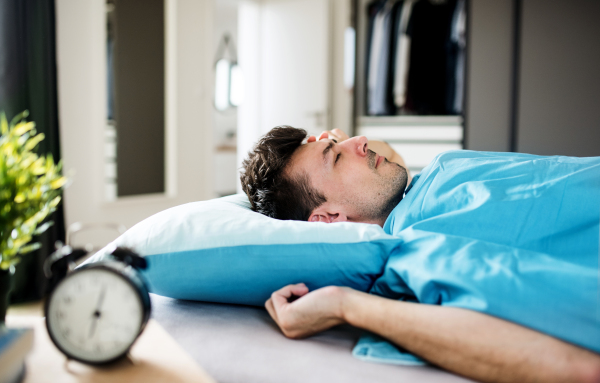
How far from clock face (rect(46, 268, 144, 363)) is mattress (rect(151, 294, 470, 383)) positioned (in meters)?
0.16

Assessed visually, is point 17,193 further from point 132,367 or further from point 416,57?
point 416,57

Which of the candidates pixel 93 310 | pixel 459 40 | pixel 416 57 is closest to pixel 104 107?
pixel 93 310

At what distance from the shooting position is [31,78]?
2.19 metres

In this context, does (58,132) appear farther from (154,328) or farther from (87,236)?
(154,328)

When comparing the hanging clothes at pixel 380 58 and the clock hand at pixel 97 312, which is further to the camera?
the hanging clothes at pixel 380 58

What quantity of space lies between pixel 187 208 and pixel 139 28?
7.50ft

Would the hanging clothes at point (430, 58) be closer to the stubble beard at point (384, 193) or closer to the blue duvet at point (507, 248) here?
the stubble beard at point (384, 193)

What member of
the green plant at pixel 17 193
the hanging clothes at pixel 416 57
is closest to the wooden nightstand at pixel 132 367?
the green plant at pixel 17 193

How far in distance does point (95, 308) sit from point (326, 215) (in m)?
0.73

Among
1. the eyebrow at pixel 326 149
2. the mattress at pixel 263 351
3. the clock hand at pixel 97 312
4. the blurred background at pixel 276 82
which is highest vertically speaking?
the blurred background at pixel 276 82

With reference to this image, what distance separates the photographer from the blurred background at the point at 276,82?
2.40 metres

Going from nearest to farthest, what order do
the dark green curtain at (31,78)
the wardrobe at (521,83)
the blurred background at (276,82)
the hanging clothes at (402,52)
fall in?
the dark green curtain at (31,78), the blurred background at (276,82), the wardrobe at (521,83), the hanging clothes at (402,52)

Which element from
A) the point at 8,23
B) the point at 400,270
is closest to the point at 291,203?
the point at 400,270

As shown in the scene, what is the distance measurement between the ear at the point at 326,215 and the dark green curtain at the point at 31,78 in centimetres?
173
